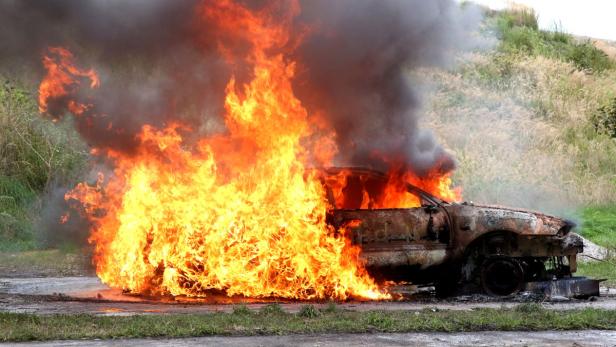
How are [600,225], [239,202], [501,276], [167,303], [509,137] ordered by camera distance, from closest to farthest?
[167,303]
[239,202]
[501,276]
[600,225]
[509,137]

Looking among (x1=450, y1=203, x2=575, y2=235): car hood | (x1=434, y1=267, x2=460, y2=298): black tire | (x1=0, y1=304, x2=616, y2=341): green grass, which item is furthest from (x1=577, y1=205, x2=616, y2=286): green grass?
(x1=0, y1=304, x2=616, y2=341): green grass

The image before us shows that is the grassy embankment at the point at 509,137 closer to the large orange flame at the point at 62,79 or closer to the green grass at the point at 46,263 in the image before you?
the green grass at the point at 46,263

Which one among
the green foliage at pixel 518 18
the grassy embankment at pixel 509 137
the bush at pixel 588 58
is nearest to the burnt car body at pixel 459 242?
the grassy embankment at pixel 509 137

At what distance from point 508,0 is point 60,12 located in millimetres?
32116

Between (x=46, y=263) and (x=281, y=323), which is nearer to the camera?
(x=281, y=323)

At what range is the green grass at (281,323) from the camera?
7.50m

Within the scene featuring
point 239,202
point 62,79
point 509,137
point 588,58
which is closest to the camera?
point 239,202

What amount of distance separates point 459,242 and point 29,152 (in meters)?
14.7

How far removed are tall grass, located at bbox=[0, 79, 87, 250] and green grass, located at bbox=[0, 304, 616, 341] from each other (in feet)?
43.0

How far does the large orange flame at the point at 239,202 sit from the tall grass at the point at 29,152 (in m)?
9.71

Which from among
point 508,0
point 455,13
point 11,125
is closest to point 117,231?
point 455,13

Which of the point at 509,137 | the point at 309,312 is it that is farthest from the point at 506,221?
the point at 509,137

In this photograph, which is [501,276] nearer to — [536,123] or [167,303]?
[167,303]

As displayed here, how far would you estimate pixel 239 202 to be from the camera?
10.6 metres
